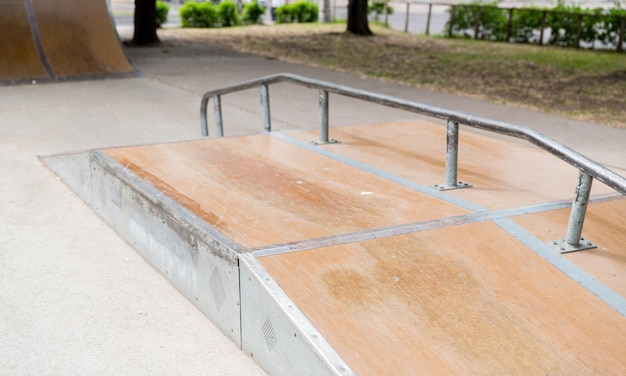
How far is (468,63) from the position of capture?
1603cm

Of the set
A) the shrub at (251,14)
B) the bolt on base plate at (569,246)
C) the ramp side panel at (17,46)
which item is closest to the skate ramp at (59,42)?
the ramp side panel at (17,46)

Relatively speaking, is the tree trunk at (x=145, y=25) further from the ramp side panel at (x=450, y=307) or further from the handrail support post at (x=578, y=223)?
the handrail support post at (x=578, y=223)

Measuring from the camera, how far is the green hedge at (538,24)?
64.6 ft

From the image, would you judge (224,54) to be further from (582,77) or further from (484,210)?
(484,210)

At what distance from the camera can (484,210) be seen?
4.36 m

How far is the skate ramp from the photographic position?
13.4m

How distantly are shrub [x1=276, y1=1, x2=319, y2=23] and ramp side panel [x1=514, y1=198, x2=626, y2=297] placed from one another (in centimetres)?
2673

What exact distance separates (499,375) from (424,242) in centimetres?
111

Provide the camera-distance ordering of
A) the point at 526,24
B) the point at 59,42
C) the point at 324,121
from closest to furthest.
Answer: the point at 324,121
the point at 59,42
the point at 526,24

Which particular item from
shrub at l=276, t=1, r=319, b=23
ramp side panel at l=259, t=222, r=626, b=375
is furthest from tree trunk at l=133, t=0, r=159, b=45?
ramp side panel at l=259, t=222, r=626, b=375

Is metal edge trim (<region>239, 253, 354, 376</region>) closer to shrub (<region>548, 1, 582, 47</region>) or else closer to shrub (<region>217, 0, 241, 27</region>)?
shrub (<region>548, 1, 582, 47</region>)

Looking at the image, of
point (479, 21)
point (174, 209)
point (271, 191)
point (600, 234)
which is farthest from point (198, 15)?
point (600, 234)

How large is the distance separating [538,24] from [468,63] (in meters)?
6.64

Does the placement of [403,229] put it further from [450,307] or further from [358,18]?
[358,18]
